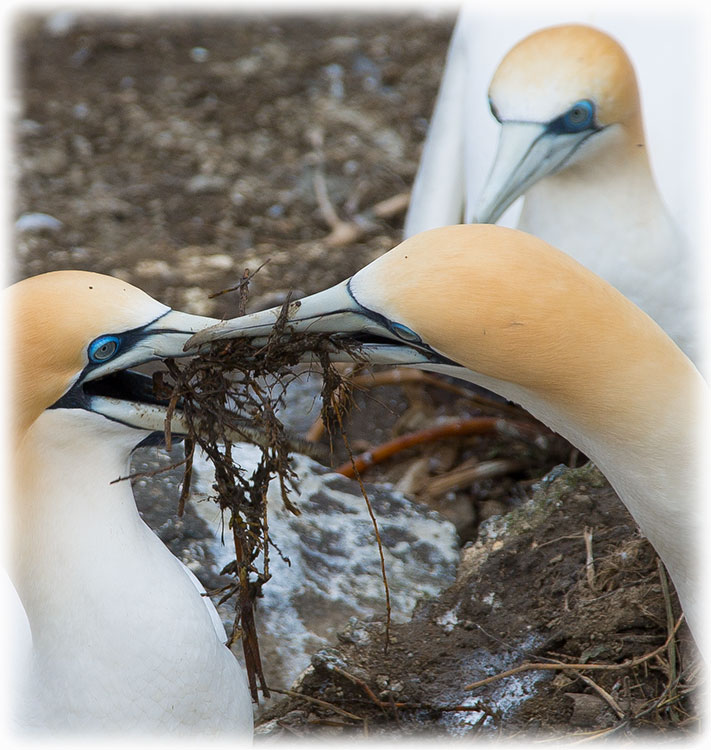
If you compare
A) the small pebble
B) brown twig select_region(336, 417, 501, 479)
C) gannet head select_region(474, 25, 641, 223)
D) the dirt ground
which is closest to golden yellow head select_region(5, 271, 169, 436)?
the dirt ground

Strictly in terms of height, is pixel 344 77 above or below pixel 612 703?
above

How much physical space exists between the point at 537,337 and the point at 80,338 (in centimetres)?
92

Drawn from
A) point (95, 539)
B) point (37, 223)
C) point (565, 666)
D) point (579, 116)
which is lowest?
point (565, 666)

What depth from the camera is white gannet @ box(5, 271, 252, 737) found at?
236 cm

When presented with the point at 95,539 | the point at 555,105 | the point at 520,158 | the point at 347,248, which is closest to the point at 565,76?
the point at 555,105

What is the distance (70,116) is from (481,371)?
491 cm

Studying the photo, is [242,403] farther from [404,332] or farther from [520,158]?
[520,158]

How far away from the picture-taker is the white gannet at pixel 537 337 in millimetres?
2154

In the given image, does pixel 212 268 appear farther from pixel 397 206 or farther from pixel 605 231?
pixel 605 231

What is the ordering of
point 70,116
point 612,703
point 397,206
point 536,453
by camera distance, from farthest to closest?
point 70,116
point 397,206
point 536,453
point 612,703

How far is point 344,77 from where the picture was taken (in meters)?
6.92

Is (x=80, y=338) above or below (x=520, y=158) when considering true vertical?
below

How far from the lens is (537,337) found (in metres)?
2.17

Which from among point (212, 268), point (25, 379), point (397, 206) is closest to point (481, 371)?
point (25, 379)
